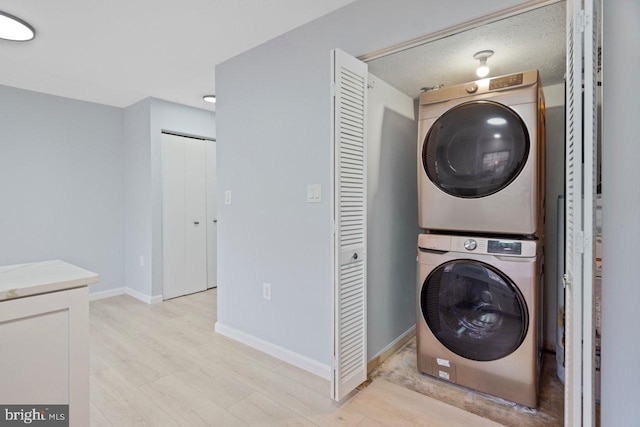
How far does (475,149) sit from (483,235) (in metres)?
0.52

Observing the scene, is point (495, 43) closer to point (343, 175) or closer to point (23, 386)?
point (343, 175)

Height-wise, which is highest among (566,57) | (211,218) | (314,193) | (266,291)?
(566,57)

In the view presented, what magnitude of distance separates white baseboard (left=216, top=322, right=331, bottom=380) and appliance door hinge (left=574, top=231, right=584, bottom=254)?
5.04 ft

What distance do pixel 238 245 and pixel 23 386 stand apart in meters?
1.68

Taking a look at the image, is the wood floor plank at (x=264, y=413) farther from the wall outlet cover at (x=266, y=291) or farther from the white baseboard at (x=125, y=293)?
the white baseboard at (x=125, y=293)

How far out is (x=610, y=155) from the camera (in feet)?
4.01

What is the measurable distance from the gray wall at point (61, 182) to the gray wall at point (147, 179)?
166 mm

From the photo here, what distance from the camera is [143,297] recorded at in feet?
12.2

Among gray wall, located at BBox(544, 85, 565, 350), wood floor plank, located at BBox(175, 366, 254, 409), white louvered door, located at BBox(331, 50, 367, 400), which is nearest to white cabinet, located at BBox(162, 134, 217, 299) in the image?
wood floor plank, located at BBox(175, 366, 254, 409)

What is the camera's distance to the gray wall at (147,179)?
360 cm

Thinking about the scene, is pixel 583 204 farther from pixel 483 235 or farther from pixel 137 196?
pixel 137 196

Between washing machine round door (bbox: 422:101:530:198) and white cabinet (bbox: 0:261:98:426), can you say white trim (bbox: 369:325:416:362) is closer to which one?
washing machine round door (bbox: 422:101:530:198)

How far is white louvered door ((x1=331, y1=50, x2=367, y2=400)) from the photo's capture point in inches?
68.4

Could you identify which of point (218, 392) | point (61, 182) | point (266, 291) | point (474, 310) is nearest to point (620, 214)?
point (474, 310)
